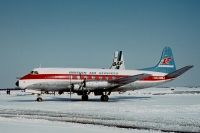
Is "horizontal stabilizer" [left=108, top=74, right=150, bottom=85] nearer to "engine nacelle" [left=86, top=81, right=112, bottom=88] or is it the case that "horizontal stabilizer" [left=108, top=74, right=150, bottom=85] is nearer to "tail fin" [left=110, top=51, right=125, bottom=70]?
"engine nacelle" [left=86, top=81, right=112, bottom=88]

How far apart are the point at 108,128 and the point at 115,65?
2370 inches

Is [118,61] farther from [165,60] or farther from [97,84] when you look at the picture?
[97,84]

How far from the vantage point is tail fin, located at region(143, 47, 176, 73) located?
42.4 meters

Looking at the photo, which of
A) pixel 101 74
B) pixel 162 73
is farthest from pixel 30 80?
pixel 162 73

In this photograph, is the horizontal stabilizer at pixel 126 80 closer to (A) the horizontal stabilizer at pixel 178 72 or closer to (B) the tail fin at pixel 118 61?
(A) the horizontal stabilizer at pixel 178 72

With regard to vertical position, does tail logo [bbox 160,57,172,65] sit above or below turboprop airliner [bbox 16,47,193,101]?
above

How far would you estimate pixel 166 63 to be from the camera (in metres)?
43.0

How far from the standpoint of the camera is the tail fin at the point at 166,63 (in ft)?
139

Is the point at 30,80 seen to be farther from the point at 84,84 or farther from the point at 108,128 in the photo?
the point at 108,128

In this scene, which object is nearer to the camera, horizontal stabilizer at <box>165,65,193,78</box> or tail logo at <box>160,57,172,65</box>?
horizontal stabilizer at <box>165,65,193,78</box>

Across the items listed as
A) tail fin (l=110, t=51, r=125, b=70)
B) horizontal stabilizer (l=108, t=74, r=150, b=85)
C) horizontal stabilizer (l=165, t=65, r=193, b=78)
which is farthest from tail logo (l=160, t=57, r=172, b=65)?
tail fin (l=110, t=51, r=125, b=70)

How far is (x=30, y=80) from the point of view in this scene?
32.1 metres

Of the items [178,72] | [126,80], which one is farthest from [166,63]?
[126,80]

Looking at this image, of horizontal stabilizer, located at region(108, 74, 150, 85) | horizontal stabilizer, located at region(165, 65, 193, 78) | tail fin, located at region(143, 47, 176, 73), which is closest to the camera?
horizontal stabilizer, located at region(108, 74, 150, 85)
